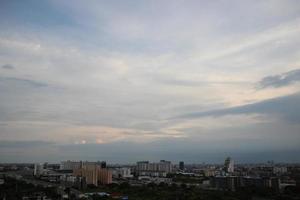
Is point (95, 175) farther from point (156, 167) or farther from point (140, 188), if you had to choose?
point (156, 167)

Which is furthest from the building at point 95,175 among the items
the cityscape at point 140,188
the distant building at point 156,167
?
the distant building at point 156,167

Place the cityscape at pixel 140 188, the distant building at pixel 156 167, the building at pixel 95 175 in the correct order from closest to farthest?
the cityscape at pixel 140 188
the building at pixel 95 175
the distant building at pixel 156 167

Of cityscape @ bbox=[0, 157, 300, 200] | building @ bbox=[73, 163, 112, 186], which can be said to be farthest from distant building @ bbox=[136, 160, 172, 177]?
cityscape @ bbox=[0, 157, 300, 200]

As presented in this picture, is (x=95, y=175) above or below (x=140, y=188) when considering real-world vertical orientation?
above

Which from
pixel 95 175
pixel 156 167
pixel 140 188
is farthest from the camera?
pixel 156 167

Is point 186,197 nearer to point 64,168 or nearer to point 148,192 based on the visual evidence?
point 148,192

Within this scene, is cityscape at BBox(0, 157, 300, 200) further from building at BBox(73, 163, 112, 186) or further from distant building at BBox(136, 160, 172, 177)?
distant building at BBox(136, 160, 172, 177)

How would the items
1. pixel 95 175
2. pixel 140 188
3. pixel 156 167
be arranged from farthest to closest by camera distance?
pixel 156 167, pixel 95 175, pixel 140 188

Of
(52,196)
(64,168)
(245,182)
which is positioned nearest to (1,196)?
(52,196)

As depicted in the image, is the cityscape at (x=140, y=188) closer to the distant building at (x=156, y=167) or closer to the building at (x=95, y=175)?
the building at (x=95, y=175)

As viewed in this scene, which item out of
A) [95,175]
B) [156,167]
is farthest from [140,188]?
[156,167]

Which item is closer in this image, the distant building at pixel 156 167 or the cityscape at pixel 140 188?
the cityscape at pixel 140 188
